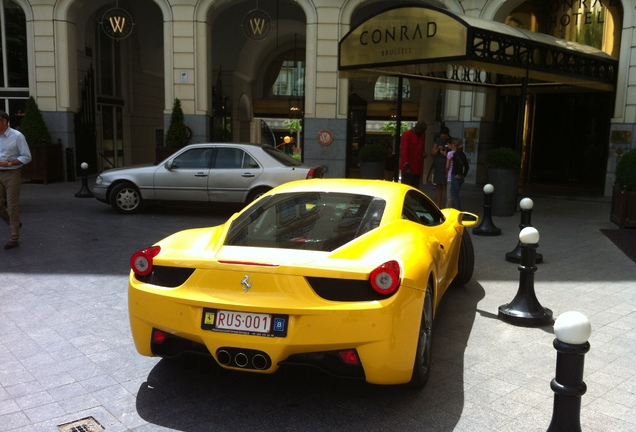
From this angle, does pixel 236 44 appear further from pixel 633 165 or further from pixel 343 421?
pixel 343 421

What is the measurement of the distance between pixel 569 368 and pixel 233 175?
29.4ft

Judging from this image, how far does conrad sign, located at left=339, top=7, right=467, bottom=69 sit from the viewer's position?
10.8 meters

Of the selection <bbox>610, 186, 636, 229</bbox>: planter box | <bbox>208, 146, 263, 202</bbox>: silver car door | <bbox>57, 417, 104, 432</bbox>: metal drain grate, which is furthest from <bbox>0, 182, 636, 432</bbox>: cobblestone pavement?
<bbox>208, 146, 263, 202</bbox>: silver car door

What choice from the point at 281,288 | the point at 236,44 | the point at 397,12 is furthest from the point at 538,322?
the point at 236,44

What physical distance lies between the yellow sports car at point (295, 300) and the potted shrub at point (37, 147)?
14649mm

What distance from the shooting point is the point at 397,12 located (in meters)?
11.6

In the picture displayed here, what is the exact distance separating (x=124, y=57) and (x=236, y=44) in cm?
556

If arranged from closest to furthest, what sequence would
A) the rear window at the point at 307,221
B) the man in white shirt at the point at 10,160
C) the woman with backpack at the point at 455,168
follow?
the rear window at the point at 307,221
the man in white shirt at the point at 10,160
the woman with backpack at the point at 455,168

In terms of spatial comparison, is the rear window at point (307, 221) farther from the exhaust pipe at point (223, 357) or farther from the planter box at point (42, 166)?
the planter box at point (42, 166)

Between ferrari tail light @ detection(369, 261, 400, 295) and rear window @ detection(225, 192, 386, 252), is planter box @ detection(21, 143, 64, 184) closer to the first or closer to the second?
rear window @ detection(225, 192, 386, 252)

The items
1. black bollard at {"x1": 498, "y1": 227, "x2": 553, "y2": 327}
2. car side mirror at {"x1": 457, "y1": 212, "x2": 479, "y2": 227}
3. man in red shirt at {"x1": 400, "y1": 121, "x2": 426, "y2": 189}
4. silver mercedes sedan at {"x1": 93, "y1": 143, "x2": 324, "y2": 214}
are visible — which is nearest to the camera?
black bollard at {"x1": 498, "y1": 227, "x2": 553, "y2": 327}

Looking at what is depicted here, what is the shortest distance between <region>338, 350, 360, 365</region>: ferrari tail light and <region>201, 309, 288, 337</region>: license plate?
0.37m

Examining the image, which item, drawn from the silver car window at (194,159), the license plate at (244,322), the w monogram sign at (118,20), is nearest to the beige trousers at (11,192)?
the silver car window at (194,159)

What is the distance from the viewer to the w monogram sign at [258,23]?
17.1m
